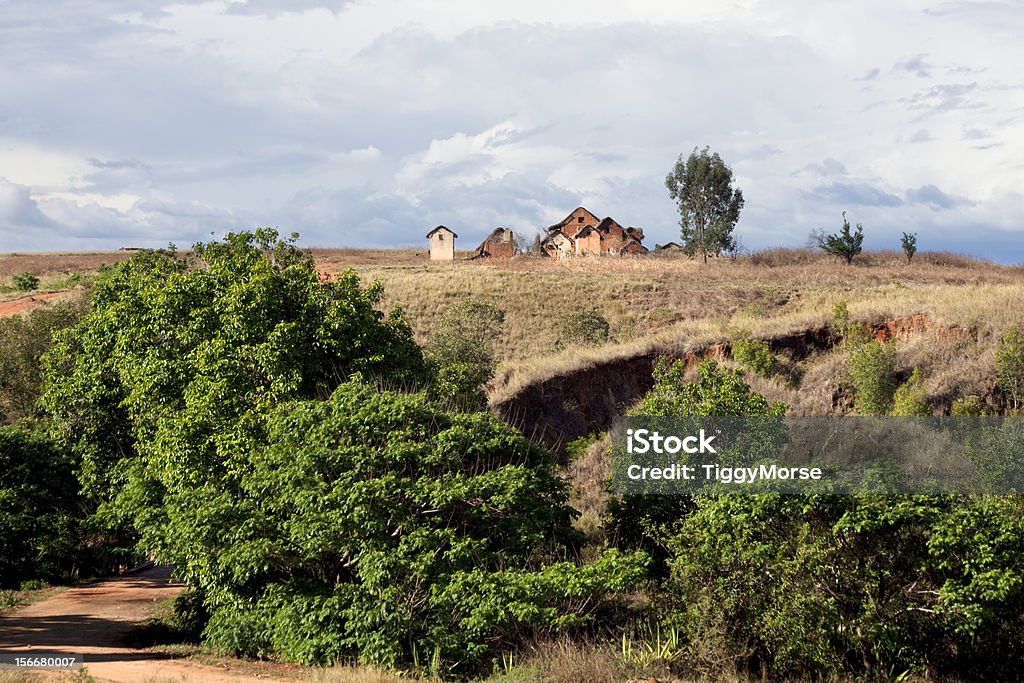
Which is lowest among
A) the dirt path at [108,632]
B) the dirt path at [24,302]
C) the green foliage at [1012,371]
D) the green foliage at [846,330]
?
the dirt path at [108,632]

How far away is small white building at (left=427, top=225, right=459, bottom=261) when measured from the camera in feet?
269

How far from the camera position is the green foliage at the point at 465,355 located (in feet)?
81.1

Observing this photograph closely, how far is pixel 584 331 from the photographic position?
40375mm

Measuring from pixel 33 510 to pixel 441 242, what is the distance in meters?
60.3

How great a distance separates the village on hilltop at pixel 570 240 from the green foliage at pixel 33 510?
170ft

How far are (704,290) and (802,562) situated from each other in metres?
38.9

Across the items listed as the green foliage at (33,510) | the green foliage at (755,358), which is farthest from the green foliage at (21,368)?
the green foliage at (755,358)

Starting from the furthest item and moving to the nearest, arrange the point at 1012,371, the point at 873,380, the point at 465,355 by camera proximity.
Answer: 1. the point at 465,355
2. the point at 873,380
3. the point at 1012,371

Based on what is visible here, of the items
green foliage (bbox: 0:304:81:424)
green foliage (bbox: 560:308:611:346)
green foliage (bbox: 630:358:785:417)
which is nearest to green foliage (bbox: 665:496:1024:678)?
green foliage (bbox: 630:358:785:417)

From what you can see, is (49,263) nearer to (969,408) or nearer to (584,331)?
(584,331)

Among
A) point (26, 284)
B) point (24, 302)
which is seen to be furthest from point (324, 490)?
point (26, 284)

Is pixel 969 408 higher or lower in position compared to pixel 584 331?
lower

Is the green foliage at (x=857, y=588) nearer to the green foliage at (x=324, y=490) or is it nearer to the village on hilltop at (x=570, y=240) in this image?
the green foliage at (x=324, y=490)

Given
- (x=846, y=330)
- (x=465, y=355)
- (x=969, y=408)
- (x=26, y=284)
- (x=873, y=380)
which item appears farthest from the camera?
(x=26, y=284)
